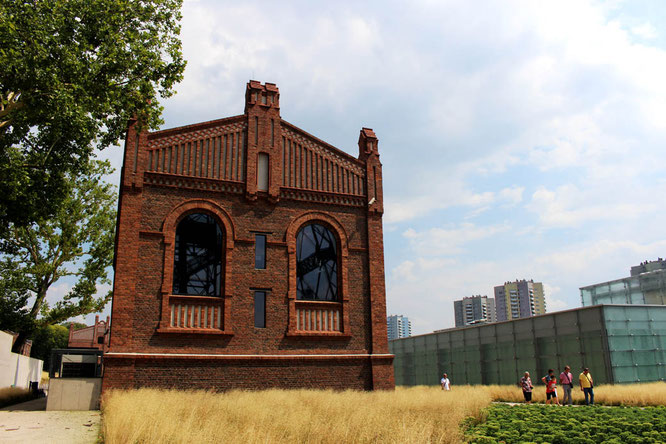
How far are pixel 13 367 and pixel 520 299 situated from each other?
15843cm

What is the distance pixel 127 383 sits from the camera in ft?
55.9

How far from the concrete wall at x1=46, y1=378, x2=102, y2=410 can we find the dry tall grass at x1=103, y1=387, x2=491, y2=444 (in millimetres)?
5327

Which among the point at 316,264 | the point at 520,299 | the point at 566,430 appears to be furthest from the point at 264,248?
the point at 520,299

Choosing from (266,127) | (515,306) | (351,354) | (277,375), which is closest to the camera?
(277,375)

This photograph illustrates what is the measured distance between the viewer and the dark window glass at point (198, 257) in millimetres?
19016

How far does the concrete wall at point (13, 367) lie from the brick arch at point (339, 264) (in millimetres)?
18012

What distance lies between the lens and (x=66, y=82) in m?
16.1

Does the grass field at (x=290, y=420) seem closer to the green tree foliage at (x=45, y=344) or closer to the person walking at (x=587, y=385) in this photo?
the person walking at (x=587, y=385)

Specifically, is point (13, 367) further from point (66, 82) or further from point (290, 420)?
point (290, 420)

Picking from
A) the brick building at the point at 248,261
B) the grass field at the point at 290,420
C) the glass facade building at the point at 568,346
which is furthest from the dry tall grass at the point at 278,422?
the glass facade building at the point at 568,346

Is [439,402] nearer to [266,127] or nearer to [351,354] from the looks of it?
[351,354]

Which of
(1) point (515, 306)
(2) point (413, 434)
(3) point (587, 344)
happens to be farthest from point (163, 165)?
(1) point (515, 306)

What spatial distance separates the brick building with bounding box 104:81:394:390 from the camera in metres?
18.1

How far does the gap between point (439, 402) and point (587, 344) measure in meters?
16.7
